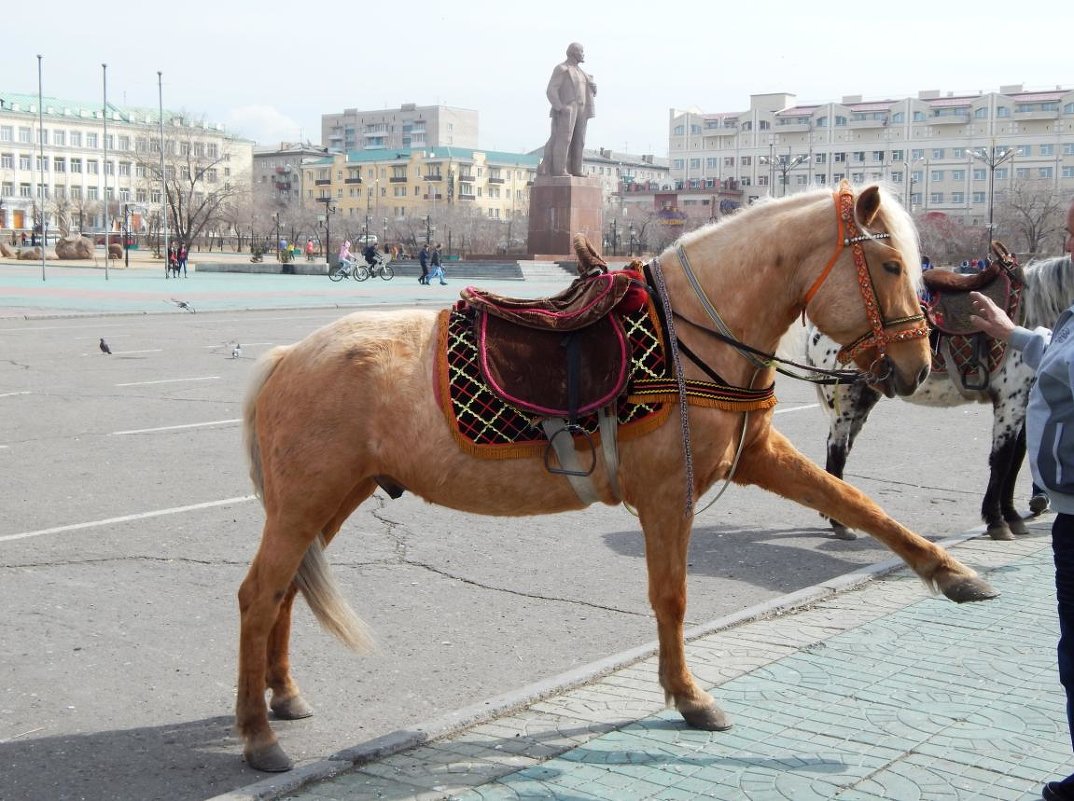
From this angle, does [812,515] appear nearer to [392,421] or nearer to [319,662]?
[319,662]

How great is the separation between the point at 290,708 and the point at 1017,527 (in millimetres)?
5168

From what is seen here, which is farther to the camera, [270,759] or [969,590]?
[969,590]

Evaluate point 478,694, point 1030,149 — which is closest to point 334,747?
point 478,694

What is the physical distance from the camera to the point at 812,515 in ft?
28.9

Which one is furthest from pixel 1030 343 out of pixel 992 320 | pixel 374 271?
pixel 374 271

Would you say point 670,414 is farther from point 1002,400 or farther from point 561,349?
point 1002,400

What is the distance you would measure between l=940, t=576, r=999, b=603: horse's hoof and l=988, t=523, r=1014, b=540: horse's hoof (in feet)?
11.3

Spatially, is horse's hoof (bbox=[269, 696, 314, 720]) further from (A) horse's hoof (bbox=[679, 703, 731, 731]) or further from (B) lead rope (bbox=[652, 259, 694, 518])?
(B) lead rope (bbox=[652, 259, 694, 518])

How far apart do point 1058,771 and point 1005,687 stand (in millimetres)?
836

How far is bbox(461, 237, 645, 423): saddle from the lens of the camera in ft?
14.4

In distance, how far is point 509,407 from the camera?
4430 millimetres

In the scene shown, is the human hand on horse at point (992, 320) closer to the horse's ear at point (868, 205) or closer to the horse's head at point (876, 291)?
the horse's head at point (876, 291)

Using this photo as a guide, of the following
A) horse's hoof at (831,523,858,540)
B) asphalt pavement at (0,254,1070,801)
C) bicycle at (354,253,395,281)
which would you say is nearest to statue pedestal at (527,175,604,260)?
bicycle at (354,253,395,281)

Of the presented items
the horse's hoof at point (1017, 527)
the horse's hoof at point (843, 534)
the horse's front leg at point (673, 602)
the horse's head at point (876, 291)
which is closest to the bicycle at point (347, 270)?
the horse's hoof at point (843, 534)
